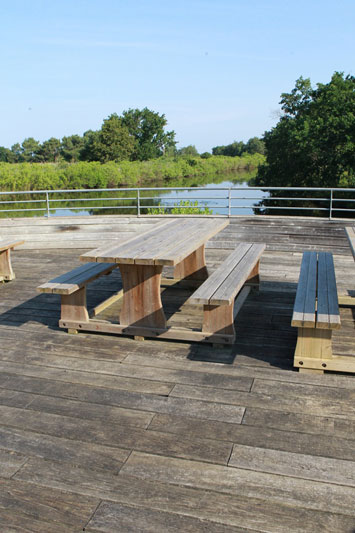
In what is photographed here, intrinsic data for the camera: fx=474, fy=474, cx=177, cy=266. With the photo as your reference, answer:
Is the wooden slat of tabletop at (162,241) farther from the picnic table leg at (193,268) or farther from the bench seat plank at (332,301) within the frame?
the bench seat plank at (332,301)

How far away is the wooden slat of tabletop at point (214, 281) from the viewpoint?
368cm

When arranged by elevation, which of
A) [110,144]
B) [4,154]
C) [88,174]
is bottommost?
[88,174]

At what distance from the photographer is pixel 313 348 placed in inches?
137

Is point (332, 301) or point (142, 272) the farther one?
point (142, 272)

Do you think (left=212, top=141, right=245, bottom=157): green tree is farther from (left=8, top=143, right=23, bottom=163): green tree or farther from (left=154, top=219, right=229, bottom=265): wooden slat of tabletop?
→ (left=154, top=219, right=229, bottom=265): wooden slat of tabletop

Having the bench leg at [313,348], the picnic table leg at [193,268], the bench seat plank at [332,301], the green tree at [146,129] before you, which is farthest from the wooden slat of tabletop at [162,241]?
the green tree at [146,129]

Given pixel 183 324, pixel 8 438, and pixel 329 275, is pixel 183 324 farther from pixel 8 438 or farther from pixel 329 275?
pixel 8 438

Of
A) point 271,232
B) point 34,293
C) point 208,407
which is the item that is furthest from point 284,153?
point 208,407

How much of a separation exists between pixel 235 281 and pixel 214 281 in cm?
18

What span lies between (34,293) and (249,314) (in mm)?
2672

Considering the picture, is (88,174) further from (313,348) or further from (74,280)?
(313,348)

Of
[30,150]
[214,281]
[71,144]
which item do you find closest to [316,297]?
[214,281]

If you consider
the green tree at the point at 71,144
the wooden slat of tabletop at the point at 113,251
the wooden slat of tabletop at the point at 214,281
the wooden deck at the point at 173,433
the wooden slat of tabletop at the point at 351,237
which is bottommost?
the wooden deck at the point at 173,433

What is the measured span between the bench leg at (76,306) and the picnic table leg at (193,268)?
183cm
